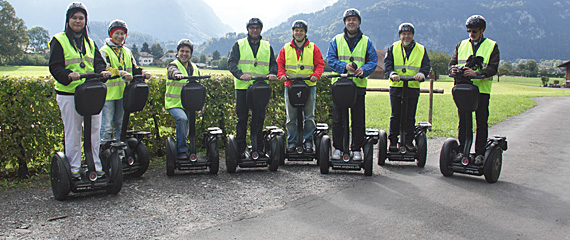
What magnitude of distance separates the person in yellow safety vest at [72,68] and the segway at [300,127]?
2667 millimetres

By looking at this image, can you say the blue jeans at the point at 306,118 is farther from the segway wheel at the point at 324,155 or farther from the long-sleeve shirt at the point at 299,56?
the segway wheel at the point at 324,155

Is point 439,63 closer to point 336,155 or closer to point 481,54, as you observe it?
point 481,54

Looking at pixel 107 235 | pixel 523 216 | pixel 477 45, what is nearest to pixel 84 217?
pixel 107 235

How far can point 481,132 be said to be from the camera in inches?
251

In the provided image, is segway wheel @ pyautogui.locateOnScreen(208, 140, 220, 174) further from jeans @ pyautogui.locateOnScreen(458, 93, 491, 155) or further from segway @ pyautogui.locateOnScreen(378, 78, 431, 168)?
jeans @ pyautogui.locateOnScreen(458, 93, 491, 155)

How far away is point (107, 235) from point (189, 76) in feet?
9.29

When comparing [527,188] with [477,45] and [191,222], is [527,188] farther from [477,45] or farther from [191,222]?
[191,222]

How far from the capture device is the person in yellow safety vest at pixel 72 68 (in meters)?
4.87

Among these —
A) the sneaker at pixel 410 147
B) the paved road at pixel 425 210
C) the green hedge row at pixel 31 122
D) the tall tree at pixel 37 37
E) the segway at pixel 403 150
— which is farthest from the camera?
the tall tree at pixel 37 37

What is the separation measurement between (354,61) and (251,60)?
1.57 m

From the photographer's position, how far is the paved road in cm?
410

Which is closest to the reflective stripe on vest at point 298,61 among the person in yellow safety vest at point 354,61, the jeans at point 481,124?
the person in yellow safety vest at point 354,61

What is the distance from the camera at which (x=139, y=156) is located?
6.11m

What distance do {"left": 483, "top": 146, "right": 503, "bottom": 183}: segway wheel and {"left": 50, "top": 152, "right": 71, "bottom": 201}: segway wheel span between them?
5228mm
